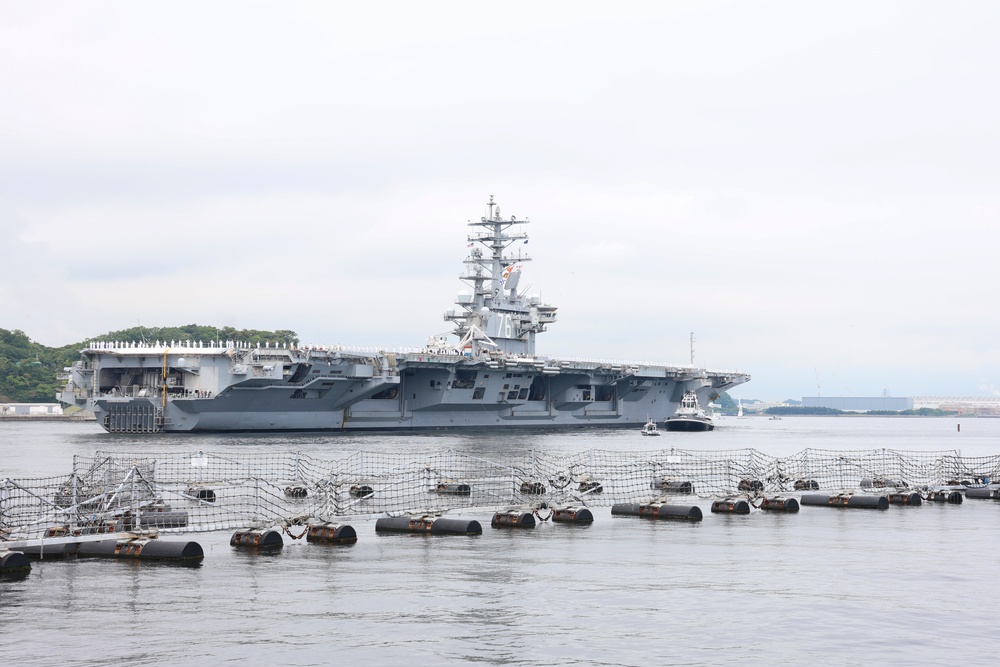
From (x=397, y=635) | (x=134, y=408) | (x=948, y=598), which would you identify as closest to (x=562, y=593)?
(x=397, y=635)

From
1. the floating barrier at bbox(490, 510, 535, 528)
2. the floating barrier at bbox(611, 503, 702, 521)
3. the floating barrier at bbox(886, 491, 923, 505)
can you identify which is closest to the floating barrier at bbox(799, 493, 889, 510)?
the floating barrier at bbox(886, 491, 923, 505)

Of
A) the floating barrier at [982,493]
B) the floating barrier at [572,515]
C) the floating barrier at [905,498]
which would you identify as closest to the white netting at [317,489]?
the floating barrier at [982,493]

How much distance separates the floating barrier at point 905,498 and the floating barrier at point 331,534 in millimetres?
12938

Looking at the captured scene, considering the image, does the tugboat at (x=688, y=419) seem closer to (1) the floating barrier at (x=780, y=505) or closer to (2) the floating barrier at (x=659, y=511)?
(1) the floating barrier at (x=780, y=505)

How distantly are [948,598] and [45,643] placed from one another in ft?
29.5

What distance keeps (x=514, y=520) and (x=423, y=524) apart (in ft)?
5.66

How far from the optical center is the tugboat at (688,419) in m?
70.5

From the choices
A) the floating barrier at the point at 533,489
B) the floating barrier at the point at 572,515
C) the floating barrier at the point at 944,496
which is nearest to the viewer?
the floating barrier at the point at 572,515

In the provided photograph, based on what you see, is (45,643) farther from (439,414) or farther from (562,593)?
(439,414)

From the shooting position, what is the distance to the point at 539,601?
11.3 m

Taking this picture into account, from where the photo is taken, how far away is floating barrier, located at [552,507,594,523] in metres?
19.1

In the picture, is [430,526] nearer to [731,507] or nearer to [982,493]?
[731,507]

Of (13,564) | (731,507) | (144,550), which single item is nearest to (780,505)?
(731,507)

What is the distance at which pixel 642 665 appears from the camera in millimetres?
8680
